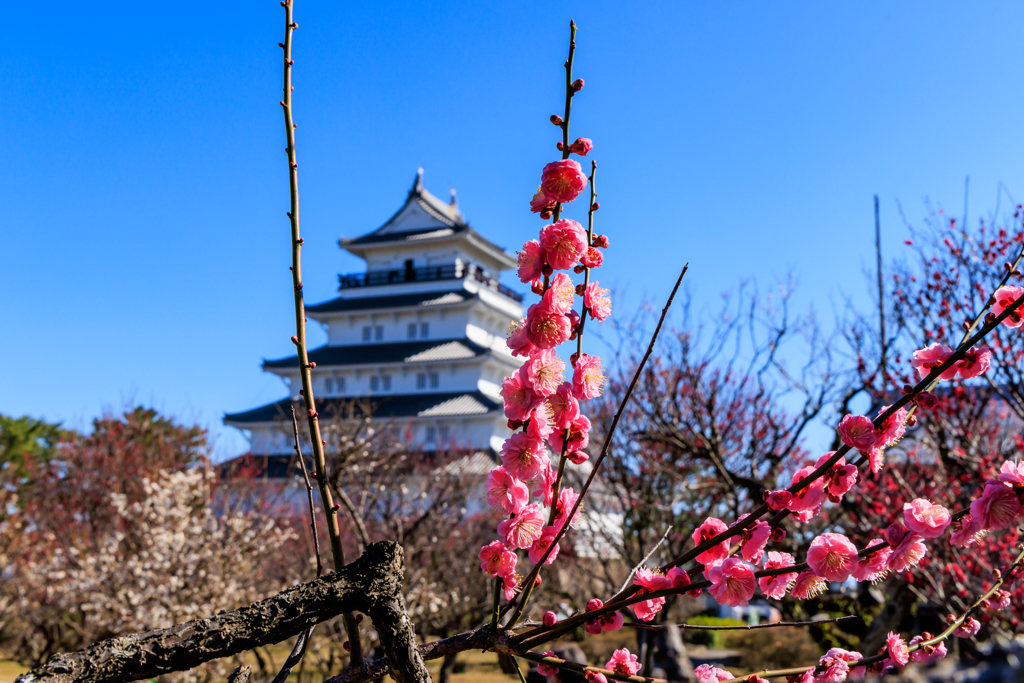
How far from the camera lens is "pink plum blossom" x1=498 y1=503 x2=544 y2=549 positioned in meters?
1.77

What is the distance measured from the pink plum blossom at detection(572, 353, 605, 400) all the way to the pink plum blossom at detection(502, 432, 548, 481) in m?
0.15

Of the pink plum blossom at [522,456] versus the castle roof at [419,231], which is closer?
the pink plum blossom at [522,456]

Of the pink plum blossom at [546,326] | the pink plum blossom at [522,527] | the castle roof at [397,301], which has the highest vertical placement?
the castle roof at [397,301]

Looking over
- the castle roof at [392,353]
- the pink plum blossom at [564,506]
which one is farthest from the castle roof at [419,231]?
the pink plum blossom at [564,506]

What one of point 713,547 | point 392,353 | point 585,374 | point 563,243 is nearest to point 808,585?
point 713,547

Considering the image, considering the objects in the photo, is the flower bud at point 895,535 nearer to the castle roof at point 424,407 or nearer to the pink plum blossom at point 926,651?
the pink plum blossom at point 926,651

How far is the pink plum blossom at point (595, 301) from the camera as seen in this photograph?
1.71 m

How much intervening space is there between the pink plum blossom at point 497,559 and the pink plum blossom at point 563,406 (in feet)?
1.08

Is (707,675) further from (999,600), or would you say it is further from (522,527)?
(999,600)

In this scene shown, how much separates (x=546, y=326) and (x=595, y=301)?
0.49 feet

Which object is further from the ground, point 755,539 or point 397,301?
point 397,301

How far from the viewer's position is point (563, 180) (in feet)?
5.40

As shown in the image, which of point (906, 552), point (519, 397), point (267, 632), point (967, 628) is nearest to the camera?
point (267, 632)

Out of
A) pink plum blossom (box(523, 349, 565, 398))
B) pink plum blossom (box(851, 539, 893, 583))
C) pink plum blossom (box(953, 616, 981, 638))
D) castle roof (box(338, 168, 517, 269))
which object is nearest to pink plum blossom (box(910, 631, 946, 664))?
pink plum blossom (box(953, 616, 981, 638))
